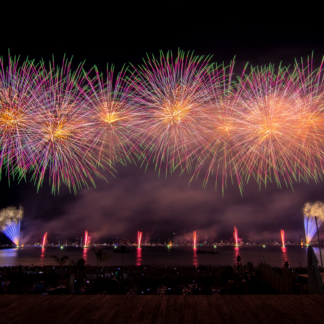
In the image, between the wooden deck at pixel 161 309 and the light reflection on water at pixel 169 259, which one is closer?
the wooden deck at pixel 161 309

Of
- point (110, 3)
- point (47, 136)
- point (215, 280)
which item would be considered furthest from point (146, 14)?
point (215, 280)

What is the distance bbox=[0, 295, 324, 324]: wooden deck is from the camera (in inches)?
231

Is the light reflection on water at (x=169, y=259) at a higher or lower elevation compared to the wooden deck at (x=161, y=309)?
lower

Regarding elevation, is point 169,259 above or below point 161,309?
below

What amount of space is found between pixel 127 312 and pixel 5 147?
10693 millimetres

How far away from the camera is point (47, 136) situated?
44.3 feet

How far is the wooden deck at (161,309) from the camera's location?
5.87m

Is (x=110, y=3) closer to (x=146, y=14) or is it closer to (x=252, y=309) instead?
(x=146, y=14)

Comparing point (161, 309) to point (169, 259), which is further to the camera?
point (169, 259)

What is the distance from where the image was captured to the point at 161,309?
6500mm

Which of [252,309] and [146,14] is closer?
[252,309]

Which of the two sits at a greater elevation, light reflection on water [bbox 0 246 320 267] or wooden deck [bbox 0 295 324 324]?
wooden deck [bbox 0 295 324 324]

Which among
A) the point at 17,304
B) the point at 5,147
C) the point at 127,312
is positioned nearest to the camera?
the point at 127,312

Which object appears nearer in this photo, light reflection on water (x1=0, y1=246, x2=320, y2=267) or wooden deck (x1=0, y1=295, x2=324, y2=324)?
wooden deck (x1=0, y1=295, x2=324, y2=324)
